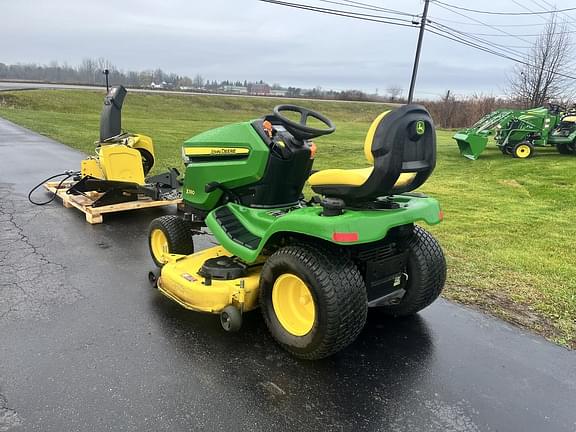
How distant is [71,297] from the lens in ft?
11.8

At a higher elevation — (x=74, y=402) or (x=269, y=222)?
(x=269, y=222)

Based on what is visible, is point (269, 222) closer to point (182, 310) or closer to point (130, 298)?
point (182, 310)

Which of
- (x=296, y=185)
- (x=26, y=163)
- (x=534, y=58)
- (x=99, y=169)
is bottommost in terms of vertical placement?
(x=26, y=163)

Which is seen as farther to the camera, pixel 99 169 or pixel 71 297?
pixel 99 169

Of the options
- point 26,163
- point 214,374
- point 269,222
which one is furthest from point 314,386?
point 26,163

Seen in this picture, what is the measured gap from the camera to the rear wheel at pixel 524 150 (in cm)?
1343

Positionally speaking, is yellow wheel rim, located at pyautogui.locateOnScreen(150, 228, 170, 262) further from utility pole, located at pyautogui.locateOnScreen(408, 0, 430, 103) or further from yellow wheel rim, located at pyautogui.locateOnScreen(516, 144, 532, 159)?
utility pole, located at pyautogui.locateOnScreen(408, 0, 430, 103)

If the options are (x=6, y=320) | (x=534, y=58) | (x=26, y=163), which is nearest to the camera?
(x=6, y=320)

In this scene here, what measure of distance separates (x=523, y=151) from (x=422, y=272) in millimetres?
12167

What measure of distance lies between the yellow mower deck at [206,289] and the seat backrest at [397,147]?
3.50ft

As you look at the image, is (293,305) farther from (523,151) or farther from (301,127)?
(523,151)

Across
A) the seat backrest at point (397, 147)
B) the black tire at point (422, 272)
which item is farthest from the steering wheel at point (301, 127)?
the black tire at point (422, 272)

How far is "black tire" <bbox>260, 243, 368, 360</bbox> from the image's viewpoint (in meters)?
2.61

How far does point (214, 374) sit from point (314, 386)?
60 cm
